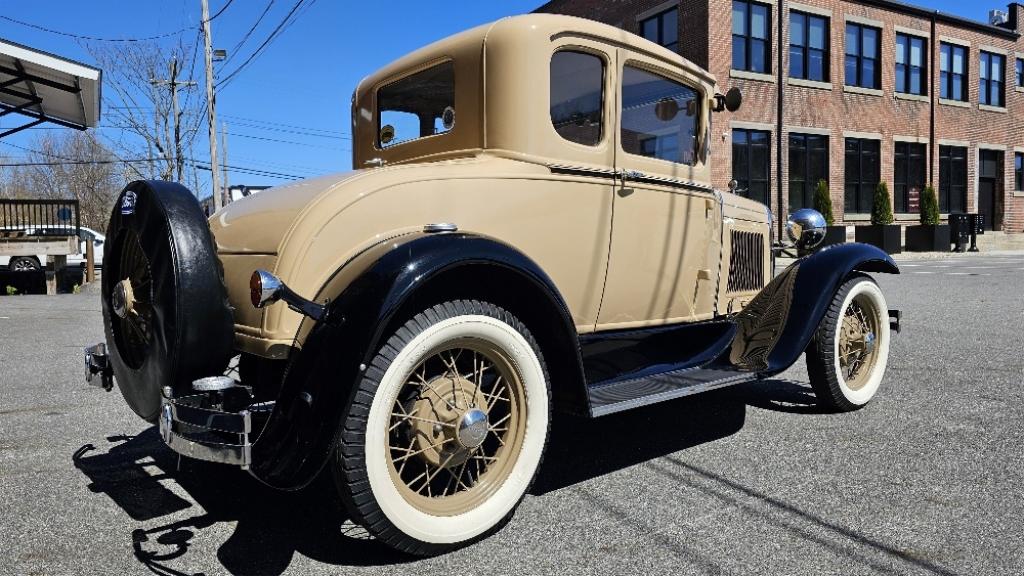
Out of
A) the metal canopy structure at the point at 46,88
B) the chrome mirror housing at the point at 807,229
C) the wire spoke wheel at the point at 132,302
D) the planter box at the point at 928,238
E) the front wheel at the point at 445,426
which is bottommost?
the front wheel at the point at 445,426

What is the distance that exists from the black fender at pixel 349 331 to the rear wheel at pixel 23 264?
53.4ft

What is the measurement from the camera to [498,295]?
9.19 ft

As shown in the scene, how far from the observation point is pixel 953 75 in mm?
25625

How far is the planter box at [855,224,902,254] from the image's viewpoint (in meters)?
22.6

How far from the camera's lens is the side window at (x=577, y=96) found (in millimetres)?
3252

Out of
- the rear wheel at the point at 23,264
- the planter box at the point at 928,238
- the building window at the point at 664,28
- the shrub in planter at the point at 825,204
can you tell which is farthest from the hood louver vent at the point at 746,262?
the planter box at the point at 928,238

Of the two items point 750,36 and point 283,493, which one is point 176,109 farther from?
point 283,493

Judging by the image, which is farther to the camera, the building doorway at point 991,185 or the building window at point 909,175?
the building doorway at point 991,185

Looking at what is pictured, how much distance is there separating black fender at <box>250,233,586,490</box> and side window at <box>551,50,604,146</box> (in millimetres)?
920

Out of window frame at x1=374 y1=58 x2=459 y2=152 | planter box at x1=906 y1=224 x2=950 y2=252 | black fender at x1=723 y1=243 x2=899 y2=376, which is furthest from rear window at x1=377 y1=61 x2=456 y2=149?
planter box at x1=906 y1=224 x2=950 y2=252

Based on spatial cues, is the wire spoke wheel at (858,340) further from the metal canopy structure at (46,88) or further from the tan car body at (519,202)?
the metal canopy structure at (46,88)

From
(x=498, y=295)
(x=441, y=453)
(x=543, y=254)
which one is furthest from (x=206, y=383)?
(x=543, y=254)

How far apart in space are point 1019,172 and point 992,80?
3.89 m

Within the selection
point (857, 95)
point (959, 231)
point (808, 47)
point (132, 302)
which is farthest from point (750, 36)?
point (132, 302)
